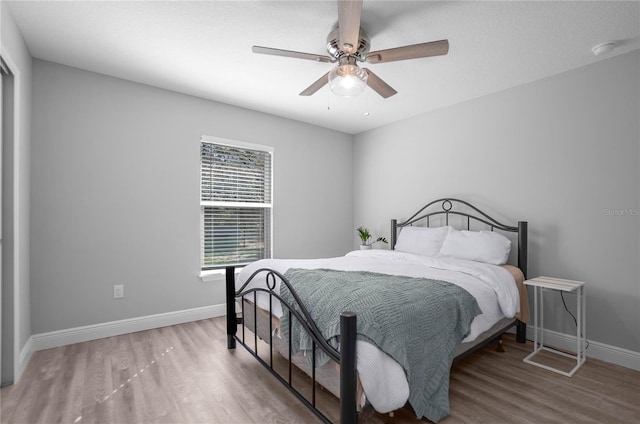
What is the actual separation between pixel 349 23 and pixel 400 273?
175 cm

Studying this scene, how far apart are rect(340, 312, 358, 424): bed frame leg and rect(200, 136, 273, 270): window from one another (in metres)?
2.65

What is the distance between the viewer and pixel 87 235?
2.96 m

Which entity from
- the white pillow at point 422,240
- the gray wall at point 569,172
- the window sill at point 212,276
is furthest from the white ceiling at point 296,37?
the window sill at point 212,276

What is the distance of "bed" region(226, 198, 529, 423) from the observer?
150 centimetres

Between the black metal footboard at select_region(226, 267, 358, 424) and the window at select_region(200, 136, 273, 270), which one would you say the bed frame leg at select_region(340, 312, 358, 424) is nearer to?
the black metal footboard at select_region(226, 267, 358, 424)

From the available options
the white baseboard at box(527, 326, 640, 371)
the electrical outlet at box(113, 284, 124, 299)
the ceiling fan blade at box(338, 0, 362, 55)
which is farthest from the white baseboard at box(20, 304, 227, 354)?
the white baseboard at box(527, 326, 640, 371)

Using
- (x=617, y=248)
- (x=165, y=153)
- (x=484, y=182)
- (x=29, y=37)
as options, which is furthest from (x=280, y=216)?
(x=617, y=248)

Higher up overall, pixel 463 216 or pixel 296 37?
pixel 296 37

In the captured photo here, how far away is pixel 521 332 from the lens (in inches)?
117

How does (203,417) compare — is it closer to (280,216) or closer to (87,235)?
(87,235)

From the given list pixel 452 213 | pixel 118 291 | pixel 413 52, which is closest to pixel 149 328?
pixel 118 291

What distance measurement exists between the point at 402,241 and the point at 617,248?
186cm

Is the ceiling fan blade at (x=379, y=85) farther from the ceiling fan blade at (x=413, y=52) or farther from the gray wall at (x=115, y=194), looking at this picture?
the gray wall at (x=115, y=194)

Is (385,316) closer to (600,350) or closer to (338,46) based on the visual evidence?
(338,46)
